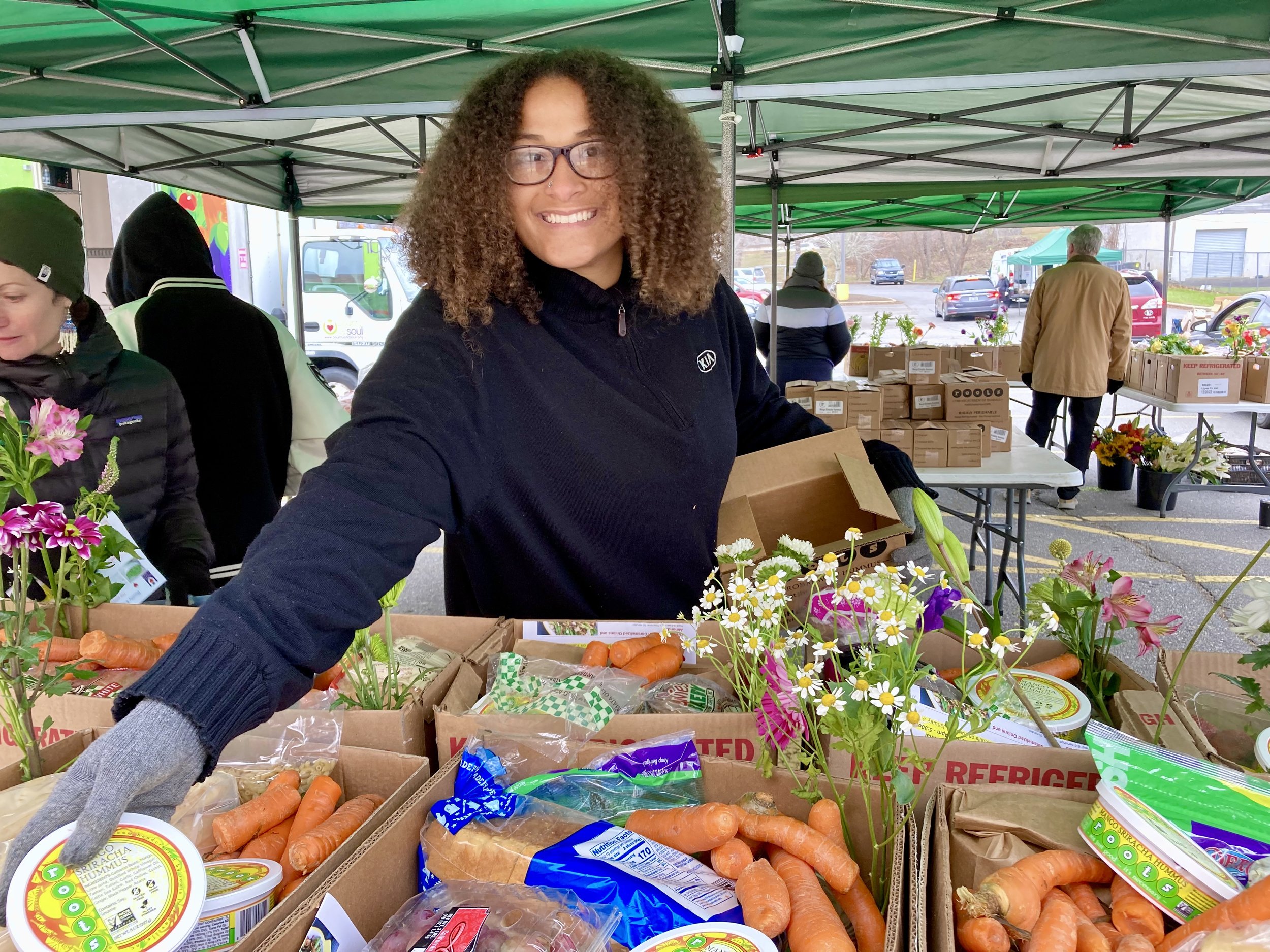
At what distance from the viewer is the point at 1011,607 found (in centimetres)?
469

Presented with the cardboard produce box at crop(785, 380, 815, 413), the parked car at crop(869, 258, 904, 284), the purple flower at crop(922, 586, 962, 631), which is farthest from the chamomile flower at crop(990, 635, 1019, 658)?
the parked car at crop(869, 258, 904, 284)

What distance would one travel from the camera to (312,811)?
1139 mm

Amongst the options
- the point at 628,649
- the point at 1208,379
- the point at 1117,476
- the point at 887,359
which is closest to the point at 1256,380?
the point at 1208,379

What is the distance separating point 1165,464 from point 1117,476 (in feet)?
2.11

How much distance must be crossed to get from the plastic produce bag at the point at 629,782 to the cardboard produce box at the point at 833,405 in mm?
3513

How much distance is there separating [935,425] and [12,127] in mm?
4061

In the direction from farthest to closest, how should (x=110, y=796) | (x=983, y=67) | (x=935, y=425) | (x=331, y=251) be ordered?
(x=331, y=251), (x=935, y=425), (x=983, y=67), (x=110, y=796)

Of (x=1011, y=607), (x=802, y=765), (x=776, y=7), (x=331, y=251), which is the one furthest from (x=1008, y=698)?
(x=331, y=251)

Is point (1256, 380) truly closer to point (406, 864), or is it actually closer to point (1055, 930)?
point (1055, 930)

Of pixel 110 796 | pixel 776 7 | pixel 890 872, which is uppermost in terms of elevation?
pixel 776 7

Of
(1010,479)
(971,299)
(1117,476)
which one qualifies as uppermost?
(971,299)

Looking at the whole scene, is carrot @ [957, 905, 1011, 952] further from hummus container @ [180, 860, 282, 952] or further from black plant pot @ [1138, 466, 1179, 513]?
black plant pot @ [1138, 466, 1179, 513]

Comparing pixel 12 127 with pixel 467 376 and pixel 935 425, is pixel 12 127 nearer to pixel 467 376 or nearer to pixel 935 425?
pixel 467 376

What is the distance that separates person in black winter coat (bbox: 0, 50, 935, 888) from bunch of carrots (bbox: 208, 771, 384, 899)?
22 centimetres
